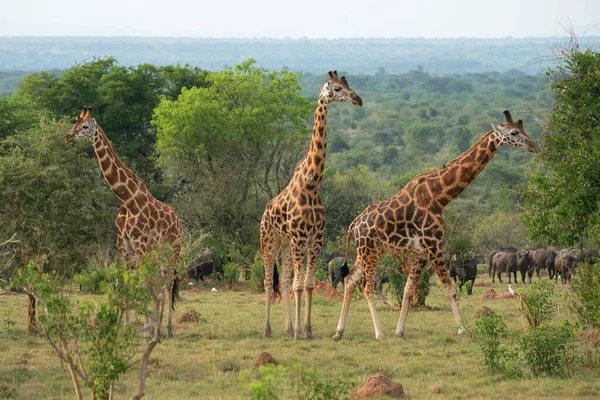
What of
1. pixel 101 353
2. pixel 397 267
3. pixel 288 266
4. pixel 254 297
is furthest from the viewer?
pixel 254 297

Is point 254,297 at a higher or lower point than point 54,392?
lower

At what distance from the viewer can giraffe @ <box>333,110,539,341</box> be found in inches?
561

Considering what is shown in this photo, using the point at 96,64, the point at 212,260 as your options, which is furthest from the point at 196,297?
the point at 96,64

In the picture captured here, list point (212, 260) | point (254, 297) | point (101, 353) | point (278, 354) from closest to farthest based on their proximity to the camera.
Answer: point (101, 353), point (278, 354), point (254, 297), point (212, 260)

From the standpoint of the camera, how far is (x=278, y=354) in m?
13.4

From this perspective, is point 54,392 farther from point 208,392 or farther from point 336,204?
point 336,204

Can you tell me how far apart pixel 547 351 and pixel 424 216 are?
11.8 feet

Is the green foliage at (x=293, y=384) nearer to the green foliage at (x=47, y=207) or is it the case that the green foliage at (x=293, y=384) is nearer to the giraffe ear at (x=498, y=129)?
the giraffe ear at (x=498, y=129)

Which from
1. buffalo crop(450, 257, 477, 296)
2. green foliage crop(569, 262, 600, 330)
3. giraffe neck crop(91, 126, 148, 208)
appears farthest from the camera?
buffalo crop(450, 257, 477, 296)

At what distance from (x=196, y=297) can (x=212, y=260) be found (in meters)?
A: 4.79

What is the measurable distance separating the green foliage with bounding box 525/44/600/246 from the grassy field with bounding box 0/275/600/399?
7.28 ft

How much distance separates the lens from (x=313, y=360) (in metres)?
12.9

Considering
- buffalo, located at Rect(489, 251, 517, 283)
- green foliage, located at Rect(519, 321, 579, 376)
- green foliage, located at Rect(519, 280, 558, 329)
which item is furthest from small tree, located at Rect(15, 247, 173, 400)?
buffalo, located at Rect(489, 251, 517, 283)

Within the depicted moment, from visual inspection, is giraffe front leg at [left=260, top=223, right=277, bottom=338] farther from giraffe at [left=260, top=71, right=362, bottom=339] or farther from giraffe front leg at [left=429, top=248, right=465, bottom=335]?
giraffe front leg at [left=429, top=248, right=465, bottom=335]
